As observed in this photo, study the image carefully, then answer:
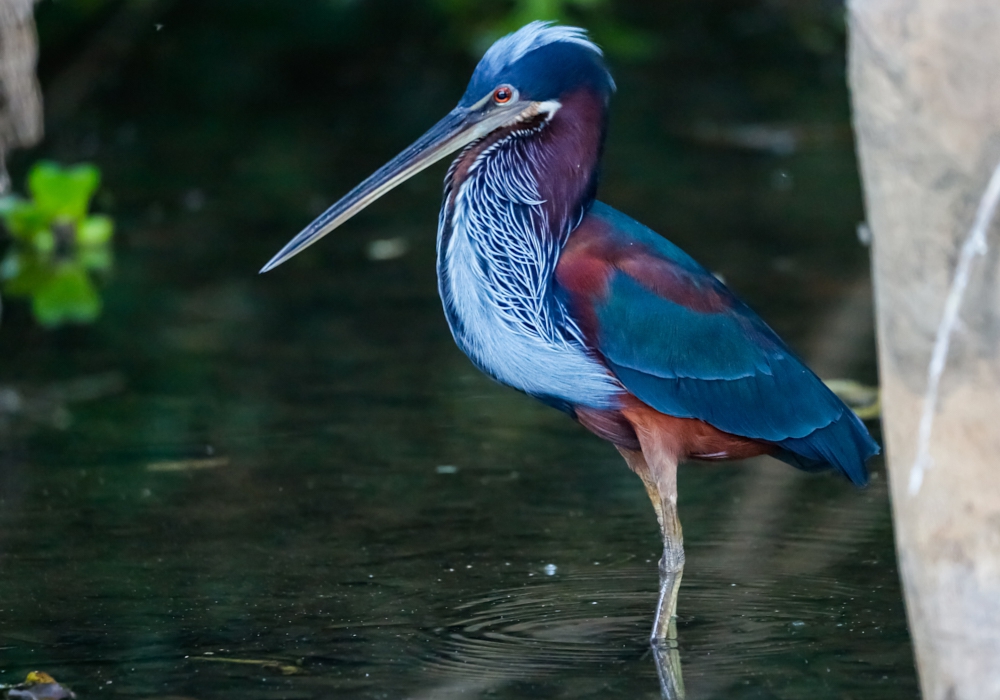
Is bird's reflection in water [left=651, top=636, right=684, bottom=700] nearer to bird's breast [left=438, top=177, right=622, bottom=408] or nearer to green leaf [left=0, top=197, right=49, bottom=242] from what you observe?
bird's breast [left=438, top=177, right=622, bottom=408]

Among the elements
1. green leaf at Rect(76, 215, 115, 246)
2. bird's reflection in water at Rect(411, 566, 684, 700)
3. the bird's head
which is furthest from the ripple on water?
green leaf at Rect(76, 215, 115, 246)

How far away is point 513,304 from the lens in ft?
14.2

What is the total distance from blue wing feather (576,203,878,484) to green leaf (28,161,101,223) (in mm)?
5353

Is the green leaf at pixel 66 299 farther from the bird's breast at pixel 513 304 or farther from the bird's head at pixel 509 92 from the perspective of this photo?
the bird's breast at pixel 513 304

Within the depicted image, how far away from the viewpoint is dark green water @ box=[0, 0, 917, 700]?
4.12 meters

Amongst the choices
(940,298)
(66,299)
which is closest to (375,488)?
(940,298)

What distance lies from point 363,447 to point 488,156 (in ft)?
6.52

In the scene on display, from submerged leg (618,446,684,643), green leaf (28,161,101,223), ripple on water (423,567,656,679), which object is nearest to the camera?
ripple on water (423,567,656,679)

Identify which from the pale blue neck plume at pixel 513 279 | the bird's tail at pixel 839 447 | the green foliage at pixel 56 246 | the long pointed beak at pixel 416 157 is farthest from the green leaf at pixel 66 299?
the bird's tail at pixel 839 447

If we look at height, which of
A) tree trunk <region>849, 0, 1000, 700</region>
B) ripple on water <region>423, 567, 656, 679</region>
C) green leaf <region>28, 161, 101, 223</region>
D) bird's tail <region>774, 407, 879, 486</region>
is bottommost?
green leaf <region>28, 161, 101, 223</region>

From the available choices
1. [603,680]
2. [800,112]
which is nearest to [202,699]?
[603,680]

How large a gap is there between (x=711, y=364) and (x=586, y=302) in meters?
0.43

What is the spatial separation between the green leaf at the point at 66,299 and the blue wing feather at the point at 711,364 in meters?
4.40

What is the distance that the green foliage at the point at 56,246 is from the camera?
336 inches
